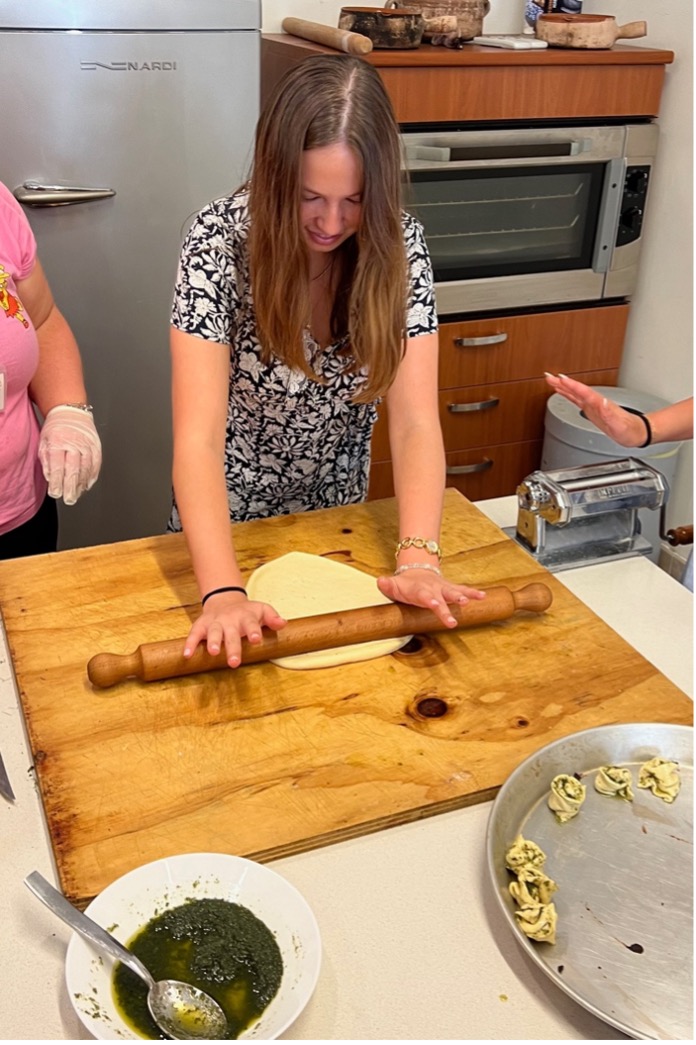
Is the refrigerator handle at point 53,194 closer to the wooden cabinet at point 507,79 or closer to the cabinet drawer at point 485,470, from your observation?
the wooden cabinet at point 507,79

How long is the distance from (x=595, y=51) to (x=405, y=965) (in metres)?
2.34

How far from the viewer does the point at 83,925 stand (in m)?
0.76

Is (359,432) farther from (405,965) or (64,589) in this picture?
(405,965)

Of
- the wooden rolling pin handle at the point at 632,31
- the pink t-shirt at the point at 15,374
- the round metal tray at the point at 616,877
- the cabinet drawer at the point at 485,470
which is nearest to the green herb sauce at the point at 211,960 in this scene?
the round metal tray at the point at 616,877

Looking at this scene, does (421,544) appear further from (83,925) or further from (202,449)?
(83,925)

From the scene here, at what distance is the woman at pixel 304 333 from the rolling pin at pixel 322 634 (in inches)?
1.0

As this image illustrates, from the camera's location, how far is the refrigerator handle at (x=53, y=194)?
2123mm

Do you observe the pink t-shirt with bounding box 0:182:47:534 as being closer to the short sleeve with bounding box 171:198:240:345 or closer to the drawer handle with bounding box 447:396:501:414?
the short sleeve with bounding box 171:198:240:345

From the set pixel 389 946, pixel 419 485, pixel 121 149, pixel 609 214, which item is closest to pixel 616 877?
pixel 389 946

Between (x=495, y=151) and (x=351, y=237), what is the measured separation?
1.31 metres

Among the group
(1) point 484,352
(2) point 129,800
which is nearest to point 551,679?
(2) point 129,800

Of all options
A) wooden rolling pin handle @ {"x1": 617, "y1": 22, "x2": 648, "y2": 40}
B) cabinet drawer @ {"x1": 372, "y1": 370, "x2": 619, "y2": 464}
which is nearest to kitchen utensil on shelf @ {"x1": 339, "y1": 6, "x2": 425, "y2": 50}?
wooden rolling pin handle @ {"x1": 617, "y1": 22, "x2": 648, "y2": 40}

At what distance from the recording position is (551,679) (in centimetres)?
111

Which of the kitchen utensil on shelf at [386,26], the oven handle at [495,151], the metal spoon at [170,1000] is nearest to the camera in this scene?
the metal spoon at [170,1000]
